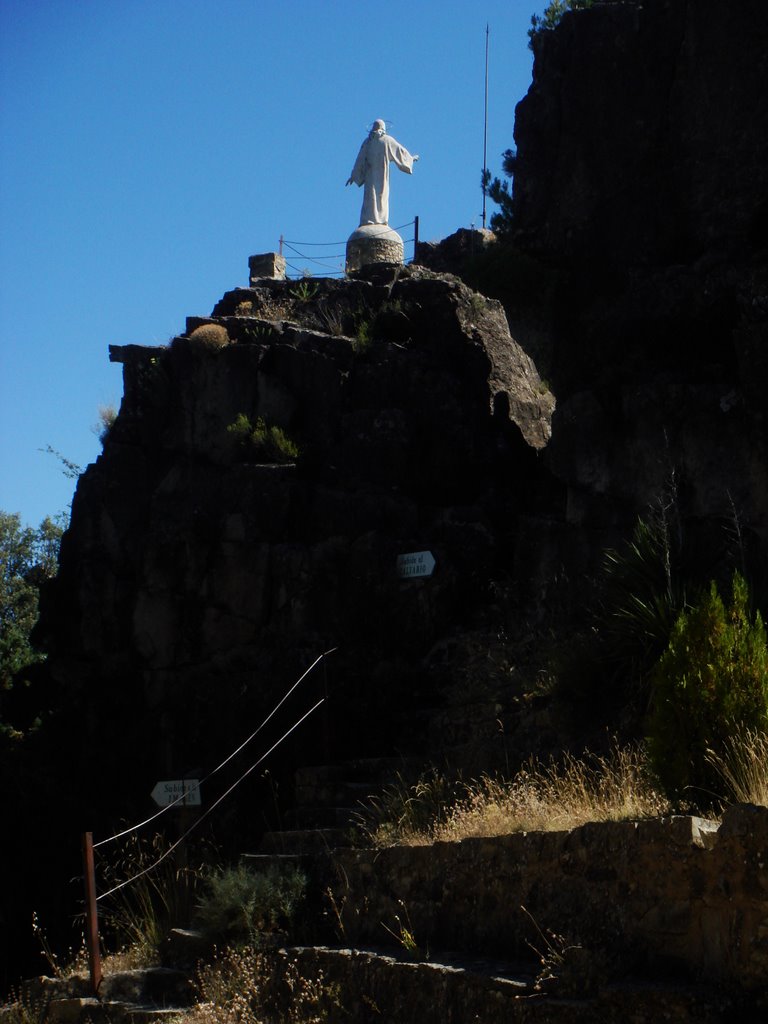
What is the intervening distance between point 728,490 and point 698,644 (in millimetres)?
4774

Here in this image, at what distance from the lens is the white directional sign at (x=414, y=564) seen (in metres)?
15.0

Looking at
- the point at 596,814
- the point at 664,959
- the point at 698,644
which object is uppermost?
the point at 698,644

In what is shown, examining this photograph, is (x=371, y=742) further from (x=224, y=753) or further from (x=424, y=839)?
(x=424, y=839)

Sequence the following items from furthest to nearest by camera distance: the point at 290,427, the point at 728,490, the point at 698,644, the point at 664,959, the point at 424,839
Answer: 1. the point at 290,427
2. the point at 728,490
3. the point at 424,839
4. the point at 698,644
5. the point at 664,959

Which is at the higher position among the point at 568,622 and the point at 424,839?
the point at 568,622

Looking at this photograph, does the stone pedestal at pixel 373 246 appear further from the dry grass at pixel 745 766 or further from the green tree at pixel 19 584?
the dry grass at pixel 745 766

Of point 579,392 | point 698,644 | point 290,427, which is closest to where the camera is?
point 698,644

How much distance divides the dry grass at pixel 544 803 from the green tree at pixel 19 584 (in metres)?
16.2

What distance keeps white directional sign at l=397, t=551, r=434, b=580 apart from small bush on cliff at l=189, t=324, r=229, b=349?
166 inches

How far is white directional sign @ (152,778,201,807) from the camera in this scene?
1242 centimetres

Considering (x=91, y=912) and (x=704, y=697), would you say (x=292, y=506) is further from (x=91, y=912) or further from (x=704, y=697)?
(x=704, y=697)

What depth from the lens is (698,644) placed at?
8.41m

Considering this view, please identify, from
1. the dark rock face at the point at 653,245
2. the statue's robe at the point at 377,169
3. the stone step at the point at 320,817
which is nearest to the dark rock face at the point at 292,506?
the dark rock face at the point at 653,245

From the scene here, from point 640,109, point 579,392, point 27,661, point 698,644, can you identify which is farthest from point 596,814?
point 27,661
